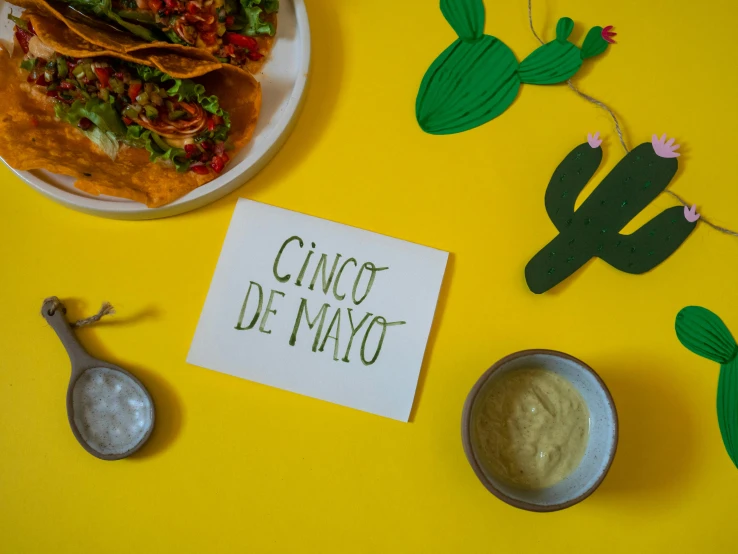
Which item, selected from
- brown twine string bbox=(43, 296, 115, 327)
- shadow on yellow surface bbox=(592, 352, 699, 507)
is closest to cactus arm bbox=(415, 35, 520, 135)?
shadow on yellow surface bbox=(592, 352, 699, 507)

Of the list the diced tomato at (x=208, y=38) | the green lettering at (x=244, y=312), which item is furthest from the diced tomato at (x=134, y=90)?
the green lettering at (x=244, y=312)

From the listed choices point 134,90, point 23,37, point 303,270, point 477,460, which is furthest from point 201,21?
point 477,460

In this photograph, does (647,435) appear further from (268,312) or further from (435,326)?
(268,312)

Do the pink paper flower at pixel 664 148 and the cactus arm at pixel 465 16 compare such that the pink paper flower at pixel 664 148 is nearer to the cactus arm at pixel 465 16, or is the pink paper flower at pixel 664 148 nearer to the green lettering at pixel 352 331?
the cactus arm at pixel 465 16

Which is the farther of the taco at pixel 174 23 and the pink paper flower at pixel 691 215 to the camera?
the pink paper flower at pixel 691 215

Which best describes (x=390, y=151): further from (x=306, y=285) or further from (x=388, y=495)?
(x=388, y=495)

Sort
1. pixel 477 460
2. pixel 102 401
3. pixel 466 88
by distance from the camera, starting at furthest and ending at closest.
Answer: pixel 466 88 → pixel 102 401 → pixel 477 460
